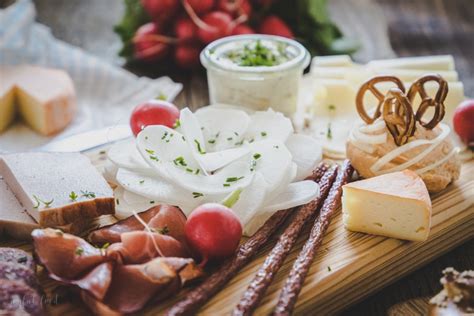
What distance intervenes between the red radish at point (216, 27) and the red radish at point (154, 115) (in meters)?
1.20

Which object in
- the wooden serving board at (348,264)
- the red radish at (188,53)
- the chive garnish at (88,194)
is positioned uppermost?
the chive garnish at (88,194)

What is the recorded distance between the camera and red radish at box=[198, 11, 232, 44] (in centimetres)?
410

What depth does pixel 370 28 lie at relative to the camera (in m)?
4.96

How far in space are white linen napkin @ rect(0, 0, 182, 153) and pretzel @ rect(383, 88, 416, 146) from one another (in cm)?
160

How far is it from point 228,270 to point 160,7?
242 centimetres

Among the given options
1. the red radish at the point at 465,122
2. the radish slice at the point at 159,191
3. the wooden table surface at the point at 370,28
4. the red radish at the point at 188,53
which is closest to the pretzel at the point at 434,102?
the red radish at the point at 465,122

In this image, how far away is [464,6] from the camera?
5.15 m

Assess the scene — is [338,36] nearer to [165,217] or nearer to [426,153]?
[426,153]

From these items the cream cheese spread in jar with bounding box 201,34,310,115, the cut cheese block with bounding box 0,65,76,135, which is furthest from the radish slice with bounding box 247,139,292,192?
the cut cheese block with bounding box 0,65,76,135

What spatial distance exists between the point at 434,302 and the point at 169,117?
56.7 inches

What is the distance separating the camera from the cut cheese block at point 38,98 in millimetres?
3758

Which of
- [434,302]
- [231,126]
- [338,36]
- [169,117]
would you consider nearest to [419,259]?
[434,302]

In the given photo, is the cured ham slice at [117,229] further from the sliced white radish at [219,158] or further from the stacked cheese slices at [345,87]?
A: the stacked cheese slices at [345,87]

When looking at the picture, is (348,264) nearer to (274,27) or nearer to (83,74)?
(274,27)
